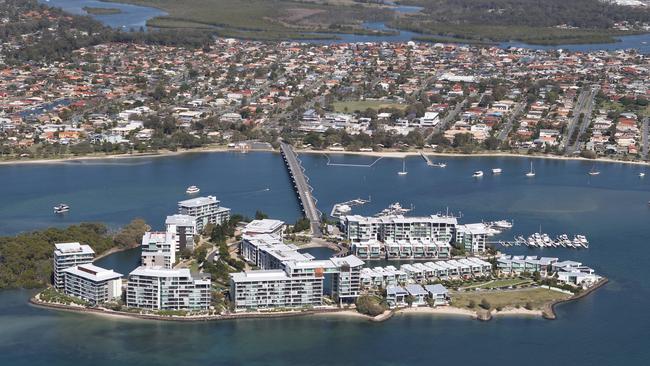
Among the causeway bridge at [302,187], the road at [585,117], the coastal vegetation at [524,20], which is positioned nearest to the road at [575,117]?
the road at [585,117]

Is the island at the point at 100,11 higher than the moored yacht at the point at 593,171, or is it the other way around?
the island at the point at 100,11

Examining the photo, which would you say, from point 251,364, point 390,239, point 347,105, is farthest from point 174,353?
point 347,105

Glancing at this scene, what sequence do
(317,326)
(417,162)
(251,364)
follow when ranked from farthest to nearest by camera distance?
(417,162)
(317,326)
(251,364)

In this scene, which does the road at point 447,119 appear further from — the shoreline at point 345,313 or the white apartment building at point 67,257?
the white apartment building at point 67,257

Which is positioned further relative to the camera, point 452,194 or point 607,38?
point 607,38

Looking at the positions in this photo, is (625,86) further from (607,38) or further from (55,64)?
(55,64)

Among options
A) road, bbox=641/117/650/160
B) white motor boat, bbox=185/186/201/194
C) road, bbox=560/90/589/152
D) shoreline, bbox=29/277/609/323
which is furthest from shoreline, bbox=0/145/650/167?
shoreline, bbox=29/277/609/323

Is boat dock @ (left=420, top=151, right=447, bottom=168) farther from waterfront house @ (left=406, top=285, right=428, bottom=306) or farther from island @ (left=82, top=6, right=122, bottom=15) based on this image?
island @ (left=82, top=6, right=122, bottom=15)

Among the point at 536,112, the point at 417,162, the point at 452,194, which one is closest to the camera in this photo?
the point at 452,194
